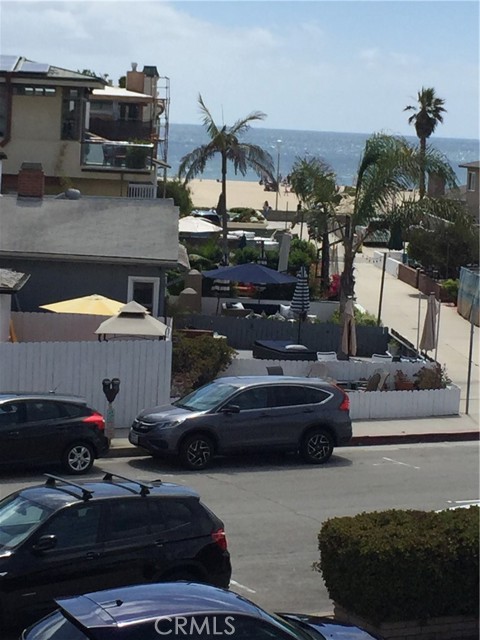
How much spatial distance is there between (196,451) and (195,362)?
5.14m

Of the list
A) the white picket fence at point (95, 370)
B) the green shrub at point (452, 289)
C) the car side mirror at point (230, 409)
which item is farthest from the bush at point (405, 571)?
the green shrub at point (452, 289)

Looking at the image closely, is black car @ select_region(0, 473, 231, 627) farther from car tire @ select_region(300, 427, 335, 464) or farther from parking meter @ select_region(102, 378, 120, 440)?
parking meter @ select_region(102, 378, 120, 440)

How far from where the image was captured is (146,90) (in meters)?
57.0

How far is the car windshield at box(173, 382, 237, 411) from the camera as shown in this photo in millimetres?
19312

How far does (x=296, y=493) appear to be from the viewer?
58.2ft

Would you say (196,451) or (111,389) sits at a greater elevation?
(111,389)

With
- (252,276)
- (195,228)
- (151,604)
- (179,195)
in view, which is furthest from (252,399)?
(179,195)

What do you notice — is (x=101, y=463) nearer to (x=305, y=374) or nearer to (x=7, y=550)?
(x=305, y=374)

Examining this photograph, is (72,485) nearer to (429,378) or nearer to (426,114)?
(429,378)

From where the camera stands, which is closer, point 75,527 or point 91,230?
point 75,527

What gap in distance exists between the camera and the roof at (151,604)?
7395 millimetres

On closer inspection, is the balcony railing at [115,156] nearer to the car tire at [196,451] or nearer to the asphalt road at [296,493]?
the asphalt road at [296,493]

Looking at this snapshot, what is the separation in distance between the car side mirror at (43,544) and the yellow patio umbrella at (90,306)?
45.2 feet

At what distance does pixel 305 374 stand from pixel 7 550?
48.0 feet
